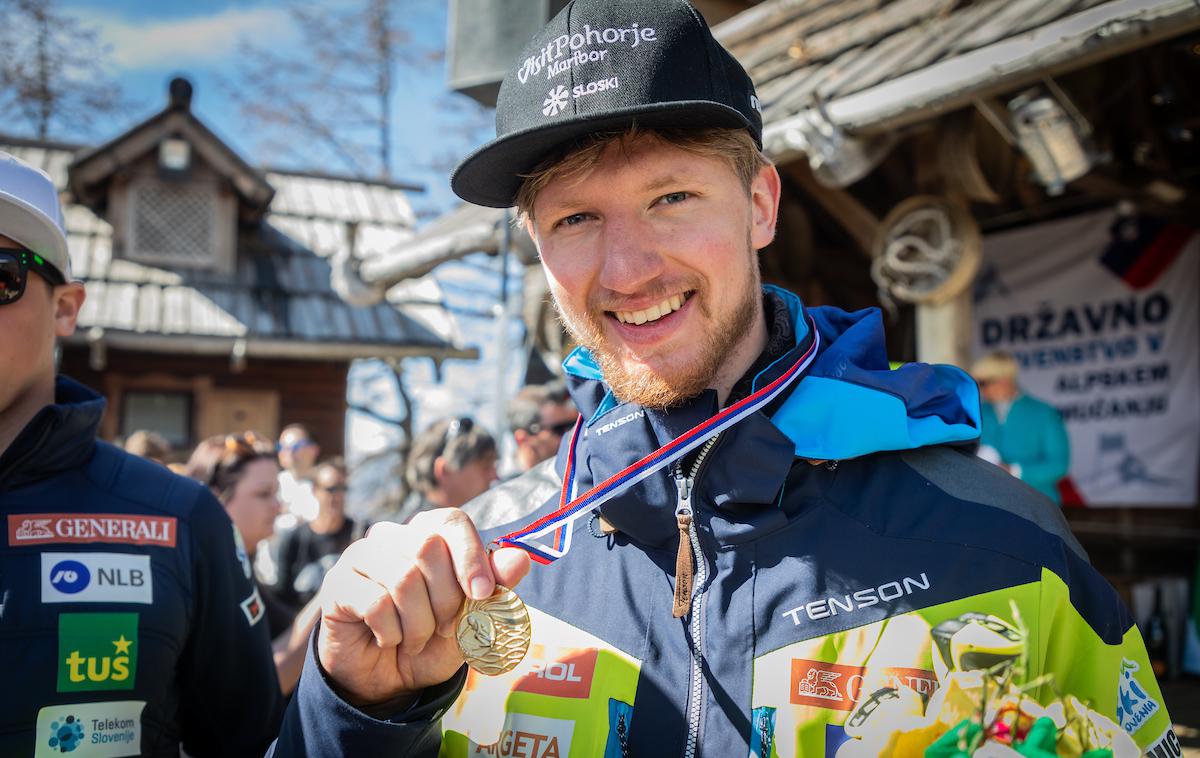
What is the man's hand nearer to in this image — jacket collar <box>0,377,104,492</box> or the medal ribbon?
the medal ribbon

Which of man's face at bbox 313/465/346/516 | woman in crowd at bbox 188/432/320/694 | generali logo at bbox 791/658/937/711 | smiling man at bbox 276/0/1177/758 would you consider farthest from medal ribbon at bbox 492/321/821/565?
man's face at bbox 313/465/346/516

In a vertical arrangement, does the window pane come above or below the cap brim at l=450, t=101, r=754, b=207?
above

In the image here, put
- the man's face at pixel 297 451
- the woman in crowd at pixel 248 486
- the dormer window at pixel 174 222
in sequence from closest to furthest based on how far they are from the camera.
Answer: the woman in crowd at pixel 248 486 < the man's face at pixel 297 451 < the dormer window at pixel 174 222

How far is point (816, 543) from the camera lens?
4.66 ft

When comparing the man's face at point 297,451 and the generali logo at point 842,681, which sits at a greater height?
Result: the man's face at point 297,451

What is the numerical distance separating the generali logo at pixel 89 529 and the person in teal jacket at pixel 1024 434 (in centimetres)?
467

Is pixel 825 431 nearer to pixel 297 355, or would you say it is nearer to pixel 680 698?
pixel 680 698

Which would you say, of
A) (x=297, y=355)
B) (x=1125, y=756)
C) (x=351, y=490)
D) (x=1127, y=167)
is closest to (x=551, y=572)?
(x=1125, y=756)

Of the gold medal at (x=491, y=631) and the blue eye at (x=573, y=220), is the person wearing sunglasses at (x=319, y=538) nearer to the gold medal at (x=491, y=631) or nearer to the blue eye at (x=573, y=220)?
the blue eye at (x=573, y=220)

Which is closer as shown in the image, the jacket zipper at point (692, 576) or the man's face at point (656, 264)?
the jacket zipper at point (692, 576)

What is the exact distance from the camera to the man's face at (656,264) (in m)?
1.52

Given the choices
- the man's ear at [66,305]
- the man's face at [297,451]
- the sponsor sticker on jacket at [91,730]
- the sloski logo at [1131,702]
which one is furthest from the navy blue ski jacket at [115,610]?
the man's face at [297,451]

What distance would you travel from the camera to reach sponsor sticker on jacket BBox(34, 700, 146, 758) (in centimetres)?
175

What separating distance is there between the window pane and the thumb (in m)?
12.1
